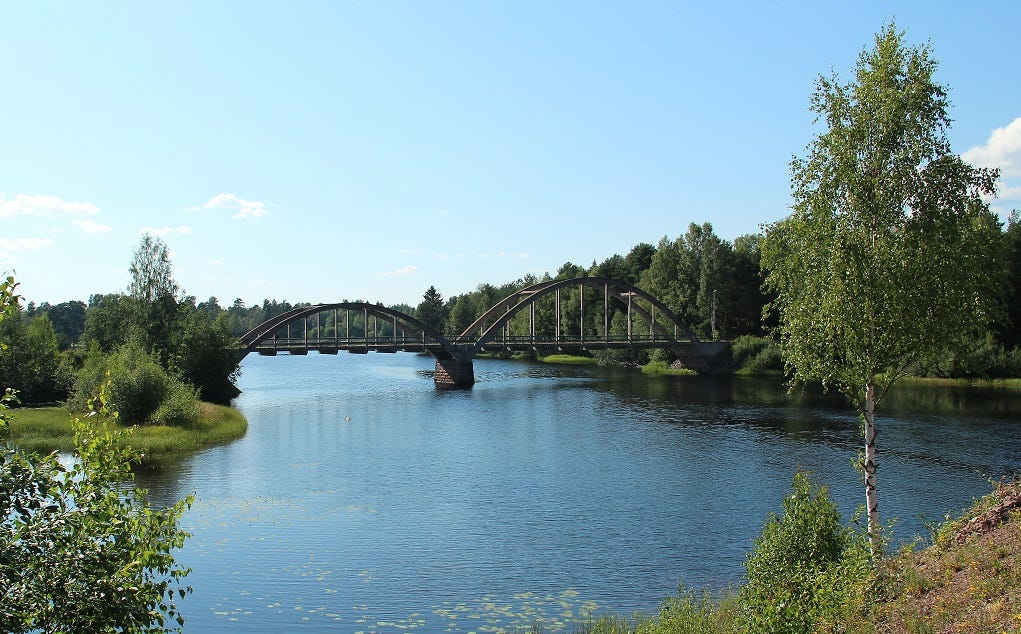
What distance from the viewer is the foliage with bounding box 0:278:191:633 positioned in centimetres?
608

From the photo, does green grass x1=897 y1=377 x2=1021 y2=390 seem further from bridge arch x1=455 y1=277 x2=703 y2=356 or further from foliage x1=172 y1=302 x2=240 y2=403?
foliage x1=172 y1=302 x2=240 y2=403

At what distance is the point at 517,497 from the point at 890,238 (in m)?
13.7

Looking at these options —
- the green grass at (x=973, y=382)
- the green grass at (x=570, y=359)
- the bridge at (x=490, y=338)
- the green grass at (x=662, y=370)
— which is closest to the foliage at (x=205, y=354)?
the bridge at (x=490, y=338)

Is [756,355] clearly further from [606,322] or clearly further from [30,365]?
[30,365]

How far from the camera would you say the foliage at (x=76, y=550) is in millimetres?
6082

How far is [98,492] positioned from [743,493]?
20072 mm

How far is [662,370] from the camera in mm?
78125

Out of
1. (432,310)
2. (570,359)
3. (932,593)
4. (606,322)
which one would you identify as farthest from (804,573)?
(432,310)

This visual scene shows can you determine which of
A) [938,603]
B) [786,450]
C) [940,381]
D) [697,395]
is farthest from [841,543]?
[940,381]

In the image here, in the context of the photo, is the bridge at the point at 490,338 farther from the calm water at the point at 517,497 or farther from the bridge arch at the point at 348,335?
the calm water at the point at 517,497

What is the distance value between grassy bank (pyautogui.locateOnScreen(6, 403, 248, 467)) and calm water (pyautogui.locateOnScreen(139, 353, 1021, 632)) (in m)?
1.16

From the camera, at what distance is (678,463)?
92.7ft

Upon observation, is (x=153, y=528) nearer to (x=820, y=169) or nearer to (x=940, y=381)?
(x=820, y=169)

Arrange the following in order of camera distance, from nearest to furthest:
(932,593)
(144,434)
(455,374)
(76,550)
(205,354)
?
(76,550), (932,593), (144,434), (205,354), (455,374)
